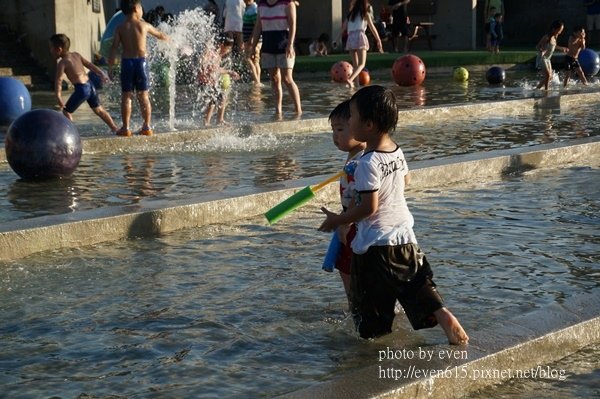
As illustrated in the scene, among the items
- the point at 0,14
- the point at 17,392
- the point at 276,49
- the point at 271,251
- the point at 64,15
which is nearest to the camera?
the point at 17,392

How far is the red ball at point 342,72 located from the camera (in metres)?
21.8

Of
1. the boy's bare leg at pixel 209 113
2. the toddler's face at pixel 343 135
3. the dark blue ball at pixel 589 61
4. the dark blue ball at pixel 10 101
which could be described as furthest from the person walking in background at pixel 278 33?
the dark blue ball at pixel 589 61

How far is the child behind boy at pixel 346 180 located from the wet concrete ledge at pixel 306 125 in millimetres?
6472

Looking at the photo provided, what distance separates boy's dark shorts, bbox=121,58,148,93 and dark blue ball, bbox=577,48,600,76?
14124mm

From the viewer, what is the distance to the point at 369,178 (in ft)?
16.0

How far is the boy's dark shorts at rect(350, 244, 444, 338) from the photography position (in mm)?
4871

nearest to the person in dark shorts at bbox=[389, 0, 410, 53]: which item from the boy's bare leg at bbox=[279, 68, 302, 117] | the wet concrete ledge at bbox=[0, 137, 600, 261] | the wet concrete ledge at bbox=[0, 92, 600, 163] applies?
the wet concrete ledge at bbox=[0, 92, 600, 163]

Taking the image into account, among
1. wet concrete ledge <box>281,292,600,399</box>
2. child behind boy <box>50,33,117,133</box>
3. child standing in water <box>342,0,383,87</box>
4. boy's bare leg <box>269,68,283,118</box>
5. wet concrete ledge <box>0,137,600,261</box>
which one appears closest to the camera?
wet concrete ledge <box>281,292,600,399</box>

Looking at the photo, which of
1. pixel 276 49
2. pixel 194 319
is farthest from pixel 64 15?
pixel 194 319

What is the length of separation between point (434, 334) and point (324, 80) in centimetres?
1890

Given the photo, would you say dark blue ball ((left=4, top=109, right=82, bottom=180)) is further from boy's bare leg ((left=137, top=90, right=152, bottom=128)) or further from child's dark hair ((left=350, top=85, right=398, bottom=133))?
child's dark hair ((left=350, top=85, right=398, bottom=133))

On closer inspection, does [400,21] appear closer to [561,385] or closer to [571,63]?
[571,63]

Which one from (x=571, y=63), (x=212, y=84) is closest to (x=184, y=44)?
(x=212, y=84)

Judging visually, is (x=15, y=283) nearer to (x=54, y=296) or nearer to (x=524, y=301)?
(x=54, y=296)
